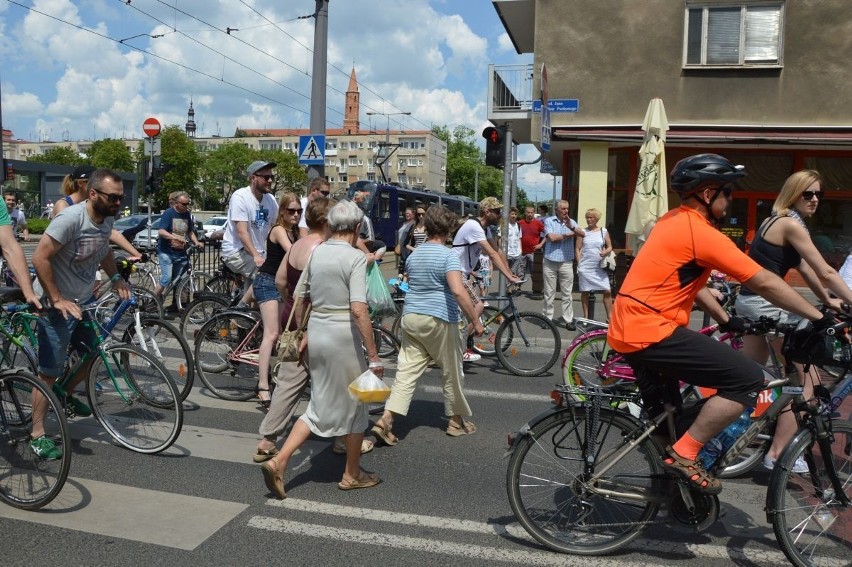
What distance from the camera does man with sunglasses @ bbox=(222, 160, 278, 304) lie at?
748cm

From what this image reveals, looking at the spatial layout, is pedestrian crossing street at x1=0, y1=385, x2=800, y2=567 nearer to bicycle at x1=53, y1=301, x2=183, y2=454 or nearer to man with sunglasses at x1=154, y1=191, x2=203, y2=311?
bicycle at x1=53, y1=301, x2=183, y2=454

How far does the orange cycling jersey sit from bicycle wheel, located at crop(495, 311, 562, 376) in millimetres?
4778

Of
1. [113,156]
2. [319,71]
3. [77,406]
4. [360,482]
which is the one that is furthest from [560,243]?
[113,156]

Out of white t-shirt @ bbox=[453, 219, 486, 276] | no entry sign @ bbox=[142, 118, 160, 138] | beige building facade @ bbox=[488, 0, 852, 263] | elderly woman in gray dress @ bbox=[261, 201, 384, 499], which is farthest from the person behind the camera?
no entry sign @ bbox=[142, 118, 160, 138]

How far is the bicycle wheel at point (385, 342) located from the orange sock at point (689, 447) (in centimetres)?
A: 428

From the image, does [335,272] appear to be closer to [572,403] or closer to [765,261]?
[572,403]

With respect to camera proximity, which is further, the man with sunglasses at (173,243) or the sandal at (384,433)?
the man with sunglasses at (173,243)

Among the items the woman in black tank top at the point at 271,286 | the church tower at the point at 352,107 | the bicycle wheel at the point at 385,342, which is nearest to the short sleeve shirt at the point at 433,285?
the woman in black tank top at the point at 271,286

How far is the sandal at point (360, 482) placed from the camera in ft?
15.5

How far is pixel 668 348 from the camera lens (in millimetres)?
3527

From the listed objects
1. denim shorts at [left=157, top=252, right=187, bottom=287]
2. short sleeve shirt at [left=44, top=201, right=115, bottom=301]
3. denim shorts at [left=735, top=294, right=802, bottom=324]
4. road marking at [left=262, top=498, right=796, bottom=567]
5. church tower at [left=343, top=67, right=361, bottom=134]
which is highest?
church tower at [left=343, top=67, right=361, bottom=134]

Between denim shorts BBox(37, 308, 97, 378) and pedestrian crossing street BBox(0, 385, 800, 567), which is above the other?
denim shorts BBox(37, 308, 97, 378)

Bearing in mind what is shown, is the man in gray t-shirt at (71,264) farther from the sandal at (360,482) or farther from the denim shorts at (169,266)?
the denim shorts at (169,266)

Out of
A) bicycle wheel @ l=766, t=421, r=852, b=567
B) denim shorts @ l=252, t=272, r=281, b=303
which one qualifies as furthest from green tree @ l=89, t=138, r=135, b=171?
bicycle wheel @ l=766, t=421, r=852, b=567
